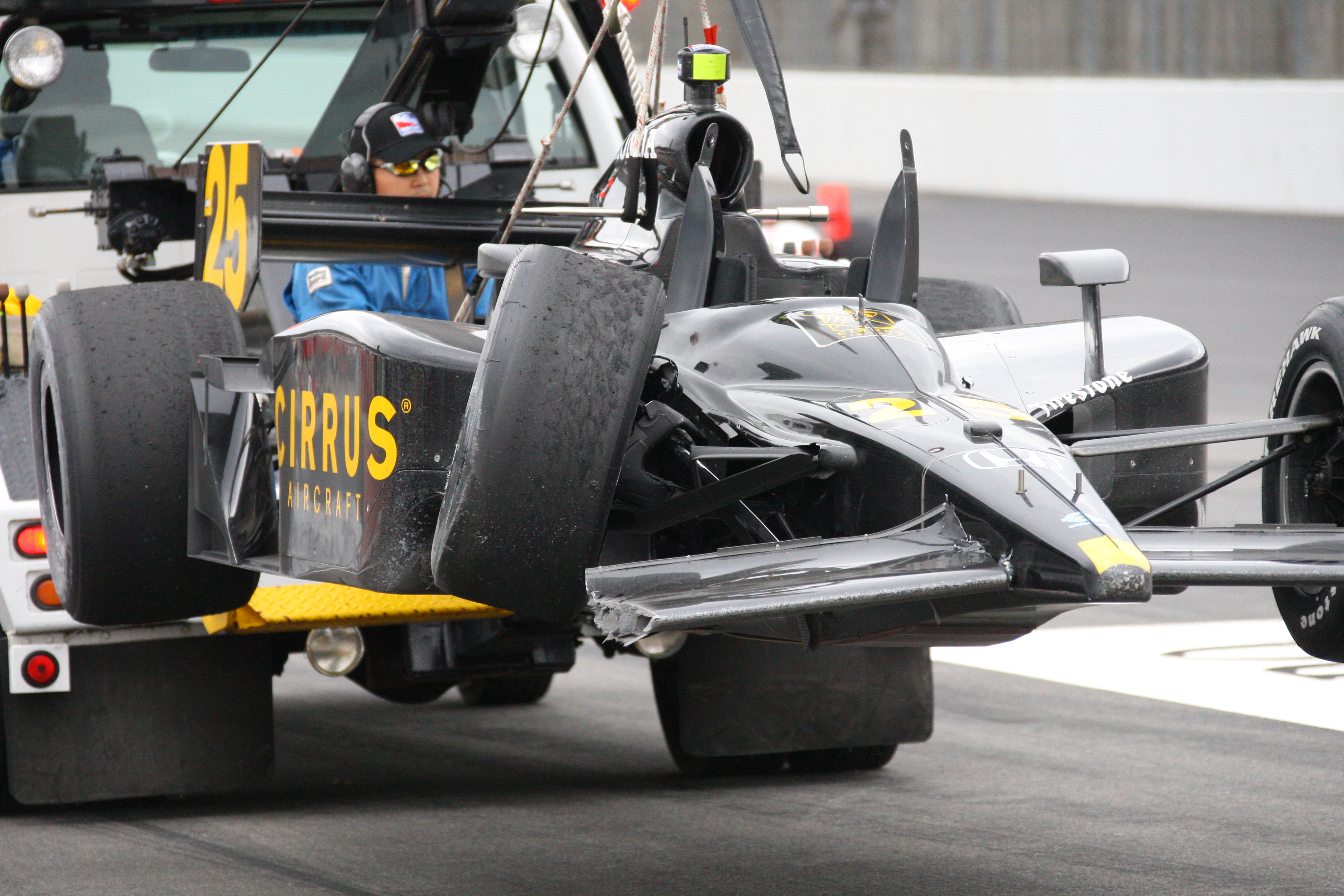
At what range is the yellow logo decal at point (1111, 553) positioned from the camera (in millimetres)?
3406

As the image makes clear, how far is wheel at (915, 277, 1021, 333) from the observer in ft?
18.6

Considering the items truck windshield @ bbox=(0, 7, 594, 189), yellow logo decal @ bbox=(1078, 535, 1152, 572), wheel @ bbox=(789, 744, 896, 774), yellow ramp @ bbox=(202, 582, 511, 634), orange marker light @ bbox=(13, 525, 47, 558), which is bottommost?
wheel @ bbox=(789, 744, 896, 774)

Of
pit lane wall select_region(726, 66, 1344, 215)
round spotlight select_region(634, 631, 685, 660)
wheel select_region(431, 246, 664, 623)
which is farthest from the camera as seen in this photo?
pit lane wall select_region(726, 66, 1344, 215)

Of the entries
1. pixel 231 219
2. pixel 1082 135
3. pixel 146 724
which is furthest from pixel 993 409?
pixel 1082 135

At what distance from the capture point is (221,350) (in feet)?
15.8

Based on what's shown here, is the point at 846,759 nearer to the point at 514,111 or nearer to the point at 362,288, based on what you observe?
the point at 362,288

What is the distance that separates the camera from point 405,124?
6180 millimetres

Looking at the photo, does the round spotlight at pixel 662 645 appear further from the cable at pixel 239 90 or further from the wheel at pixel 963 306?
the cable at pixel 239 90

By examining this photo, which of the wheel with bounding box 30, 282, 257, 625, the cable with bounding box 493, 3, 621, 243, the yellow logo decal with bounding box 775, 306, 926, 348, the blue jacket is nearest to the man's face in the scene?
the blue jacket

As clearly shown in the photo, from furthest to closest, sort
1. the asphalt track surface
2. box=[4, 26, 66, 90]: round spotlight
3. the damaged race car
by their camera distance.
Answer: box=[4, 26, 66, 90]: round spotlight → the asphalt track surface → the damaged race car

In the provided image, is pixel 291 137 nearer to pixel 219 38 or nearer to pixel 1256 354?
pixel 219 38

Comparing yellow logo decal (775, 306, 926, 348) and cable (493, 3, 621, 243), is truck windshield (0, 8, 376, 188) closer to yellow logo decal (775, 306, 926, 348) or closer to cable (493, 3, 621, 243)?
cable (493, 3, 621, 243)

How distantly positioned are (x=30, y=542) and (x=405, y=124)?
1684 mm

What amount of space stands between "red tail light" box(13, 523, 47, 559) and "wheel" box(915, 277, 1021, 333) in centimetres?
248
